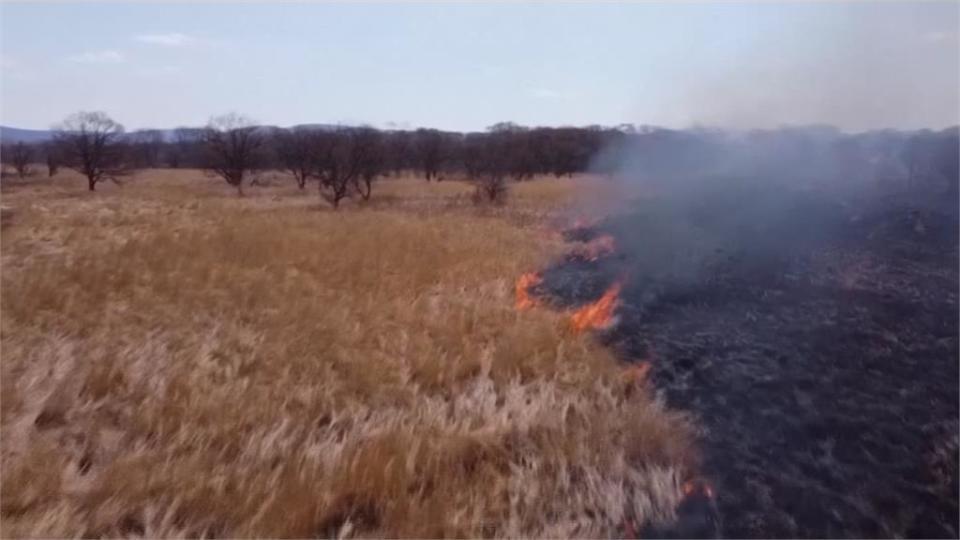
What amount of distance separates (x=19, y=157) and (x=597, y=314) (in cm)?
5104

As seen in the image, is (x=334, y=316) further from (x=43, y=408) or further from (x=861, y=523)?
(x=861, y=523)

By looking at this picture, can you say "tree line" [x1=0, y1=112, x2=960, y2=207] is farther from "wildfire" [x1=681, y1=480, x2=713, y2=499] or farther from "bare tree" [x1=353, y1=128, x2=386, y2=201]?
"wildfire" [x1=681, y1=480, x2=713, y2=499]

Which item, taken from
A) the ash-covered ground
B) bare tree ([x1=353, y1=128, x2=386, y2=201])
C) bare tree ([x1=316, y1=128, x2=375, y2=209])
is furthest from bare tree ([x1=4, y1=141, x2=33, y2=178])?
the ash-covered ground

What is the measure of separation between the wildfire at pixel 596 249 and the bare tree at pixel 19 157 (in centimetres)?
4348

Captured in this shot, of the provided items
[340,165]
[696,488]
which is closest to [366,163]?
[340,165]

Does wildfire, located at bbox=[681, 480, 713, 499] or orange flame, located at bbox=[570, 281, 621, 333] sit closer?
wildfire, located at bbox=[681, 480, 713, 499]

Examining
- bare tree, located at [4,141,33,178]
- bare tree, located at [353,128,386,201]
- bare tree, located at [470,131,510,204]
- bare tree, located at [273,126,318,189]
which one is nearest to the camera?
bare tree, located at [470,131,510,204]

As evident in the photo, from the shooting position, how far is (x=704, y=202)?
16.5m

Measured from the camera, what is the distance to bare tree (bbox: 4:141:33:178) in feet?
159

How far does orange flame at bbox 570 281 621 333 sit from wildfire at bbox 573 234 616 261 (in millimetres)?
3152

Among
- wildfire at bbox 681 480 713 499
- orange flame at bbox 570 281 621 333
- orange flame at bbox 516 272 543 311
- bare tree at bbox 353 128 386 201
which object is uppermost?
bare tree at bbox 353 128 386 201

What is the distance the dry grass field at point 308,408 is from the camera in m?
5.11

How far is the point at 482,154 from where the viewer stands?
46781 mm

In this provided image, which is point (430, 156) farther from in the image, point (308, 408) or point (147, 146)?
point (308, 408)
